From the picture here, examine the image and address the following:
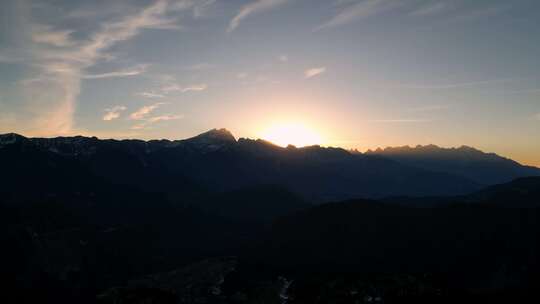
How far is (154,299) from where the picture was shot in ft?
552

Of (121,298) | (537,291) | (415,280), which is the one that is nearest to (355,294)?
(415,280)

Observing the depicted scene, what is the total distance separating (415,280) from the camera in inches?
7790

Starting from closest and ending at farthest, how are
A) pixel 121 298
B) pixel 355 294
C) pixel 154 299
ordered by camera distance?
1. pixel 154 299
2. pixel 121 298
3. pixel 355 294

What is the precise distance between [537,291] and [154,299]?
153 metres

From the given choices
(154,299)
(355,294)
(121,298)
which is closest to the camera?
(154,299)

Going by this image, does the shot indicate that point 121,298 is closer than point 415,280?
Yes

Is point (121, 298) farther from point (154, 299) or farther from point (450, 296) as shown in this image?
point (450, 296)

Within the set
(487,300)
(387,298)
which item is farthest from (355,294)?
(487,300)

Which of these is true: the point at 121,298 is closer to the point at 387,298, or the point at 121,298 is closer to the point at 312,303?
the point at 312,303

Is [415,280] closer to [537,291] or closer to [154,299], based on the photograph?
[537,291]

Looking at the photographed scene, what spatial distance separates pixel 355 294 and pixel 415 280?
25.9 metres

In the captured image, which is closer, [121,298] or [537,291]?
[121,298]

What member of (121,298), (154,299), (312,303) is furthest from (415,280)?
(121,298)

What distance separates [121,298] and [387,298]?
10360 centimetres
